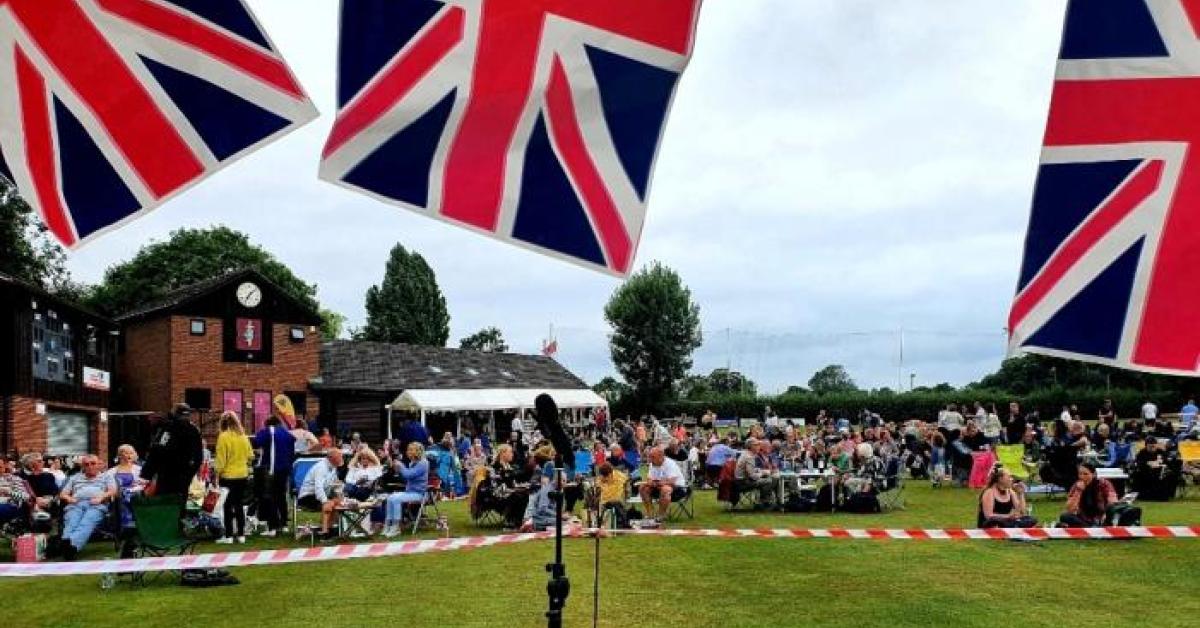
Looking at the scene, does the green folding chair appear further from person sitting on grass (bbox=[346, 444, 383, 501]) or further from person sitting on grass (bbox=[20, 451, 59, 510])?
person sitting on grass (bbox=[20, 451, 59, 510])

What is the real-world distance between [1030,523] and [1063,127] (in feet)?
36.6

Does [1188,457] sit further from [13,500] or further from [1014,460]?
[13,500]

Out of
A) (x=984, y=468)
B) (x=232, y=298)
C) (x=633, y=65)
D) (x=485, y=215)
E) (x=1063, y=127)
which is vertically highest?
(x=232, y=298)

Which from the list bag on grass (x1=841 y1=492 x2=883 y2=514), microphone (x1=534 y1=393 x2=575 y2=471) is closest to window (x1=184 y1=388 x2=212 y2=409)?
bag on grass (x1=841 y1=492 x2=883 y2=514)

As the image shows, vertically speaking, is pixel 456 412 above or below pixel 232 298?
below

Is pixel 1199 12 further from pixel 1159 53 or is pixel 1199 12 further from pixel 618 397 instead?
pixel 618 397

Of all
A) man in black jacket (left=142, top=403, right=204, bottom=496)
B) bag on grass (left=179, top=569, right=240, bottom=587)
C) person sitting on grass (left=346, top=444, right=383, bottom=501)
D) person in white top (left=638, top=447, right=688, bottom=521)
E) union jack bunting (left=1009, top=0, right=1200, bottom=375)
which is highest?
union jack bunting (left=1009, top=0, right=1200, bottom=375)

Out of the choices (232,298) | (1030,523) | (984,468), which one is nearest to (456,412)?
(232,298)

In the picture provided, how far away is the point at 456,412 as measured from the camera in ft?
159

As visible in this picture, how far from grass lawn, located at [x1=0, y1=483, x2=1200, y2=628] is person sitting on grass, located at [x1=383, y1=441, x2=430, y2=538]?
8.75ft

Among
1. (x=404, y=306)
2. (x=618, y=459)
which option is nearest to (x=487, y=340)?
(x=404, y=306)

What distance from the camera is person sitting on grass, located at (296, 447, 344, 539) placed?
47.8ft

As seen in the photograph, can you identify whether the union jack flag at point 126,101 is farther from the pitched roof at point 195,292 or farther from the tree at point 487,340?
the tree at point 487,340

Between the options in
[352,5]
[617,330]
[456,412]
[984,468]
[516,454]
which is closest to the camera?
[352,5]
